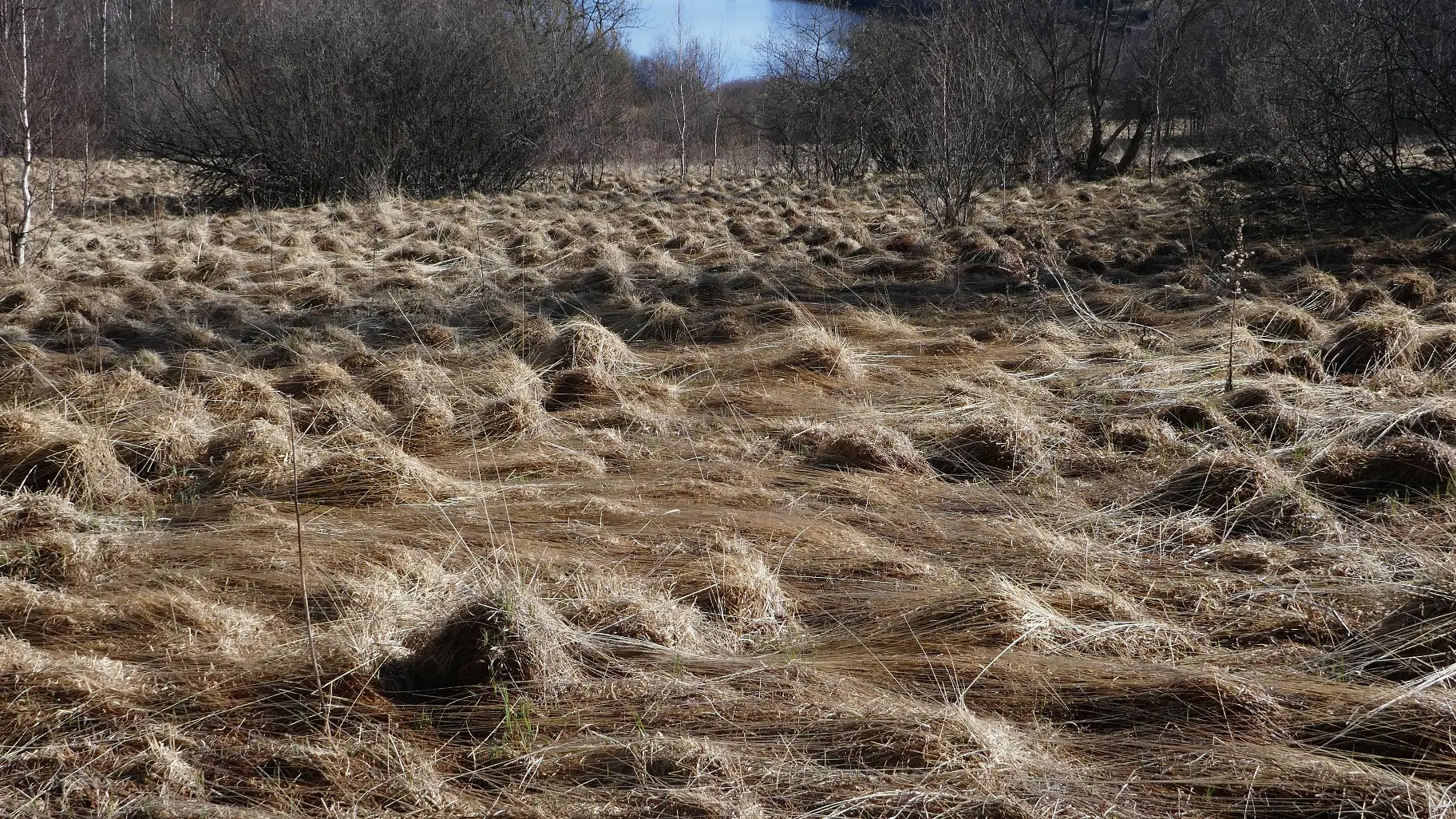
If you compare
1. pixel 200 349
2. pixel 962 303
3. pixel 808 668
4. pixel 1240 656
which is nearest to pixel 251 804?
pixel 808 668

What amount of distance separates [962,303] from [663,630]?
522cm

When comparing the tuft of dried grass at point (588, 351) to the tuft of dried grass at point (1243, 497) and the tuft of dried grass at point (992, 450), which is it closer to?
the tuft of dried grass at point (992, 450)

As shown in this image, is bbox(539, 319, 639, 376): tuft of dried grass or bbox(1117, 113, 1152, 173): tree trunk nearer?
bbox(539, 319, 639, 376): tuft of dried grass

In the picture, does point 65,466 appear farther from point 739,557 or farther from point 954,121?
point 954,121

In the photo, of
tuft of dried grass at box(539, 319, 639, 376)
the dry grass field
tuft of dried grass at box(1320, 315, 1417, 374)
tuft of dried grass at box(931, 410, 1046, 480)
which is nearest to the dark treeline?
the dry grass field

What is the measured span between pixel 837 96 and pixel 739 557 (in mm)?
16024

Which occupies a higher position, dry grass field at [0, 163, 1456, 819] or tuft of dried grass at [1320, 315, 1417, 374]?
tuft of dried grass at [1320, 315, 1417, 374]

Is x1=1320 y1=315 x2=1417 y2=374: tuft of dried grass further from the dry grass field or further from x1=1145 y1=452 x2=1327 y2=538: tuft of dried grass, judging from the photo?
x1=1145 y1=452 x2=1327 y2=538: tuft of dried grass

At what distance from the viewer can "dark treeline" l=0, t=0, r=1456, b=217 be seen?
31.6 feet

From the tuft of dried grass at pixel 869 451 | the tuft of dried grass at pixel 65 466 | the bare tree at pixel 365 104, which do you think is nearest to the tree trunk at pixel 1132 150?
the bare tree at pixel 365 104

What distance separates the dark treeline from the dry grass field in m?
2.94

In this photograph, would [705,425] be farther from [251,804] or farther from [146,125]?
[146,125]

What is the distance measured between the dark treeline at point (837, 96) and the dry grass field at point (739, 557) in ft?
9.66

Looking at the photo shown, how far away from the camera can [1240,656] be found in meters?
2.75
